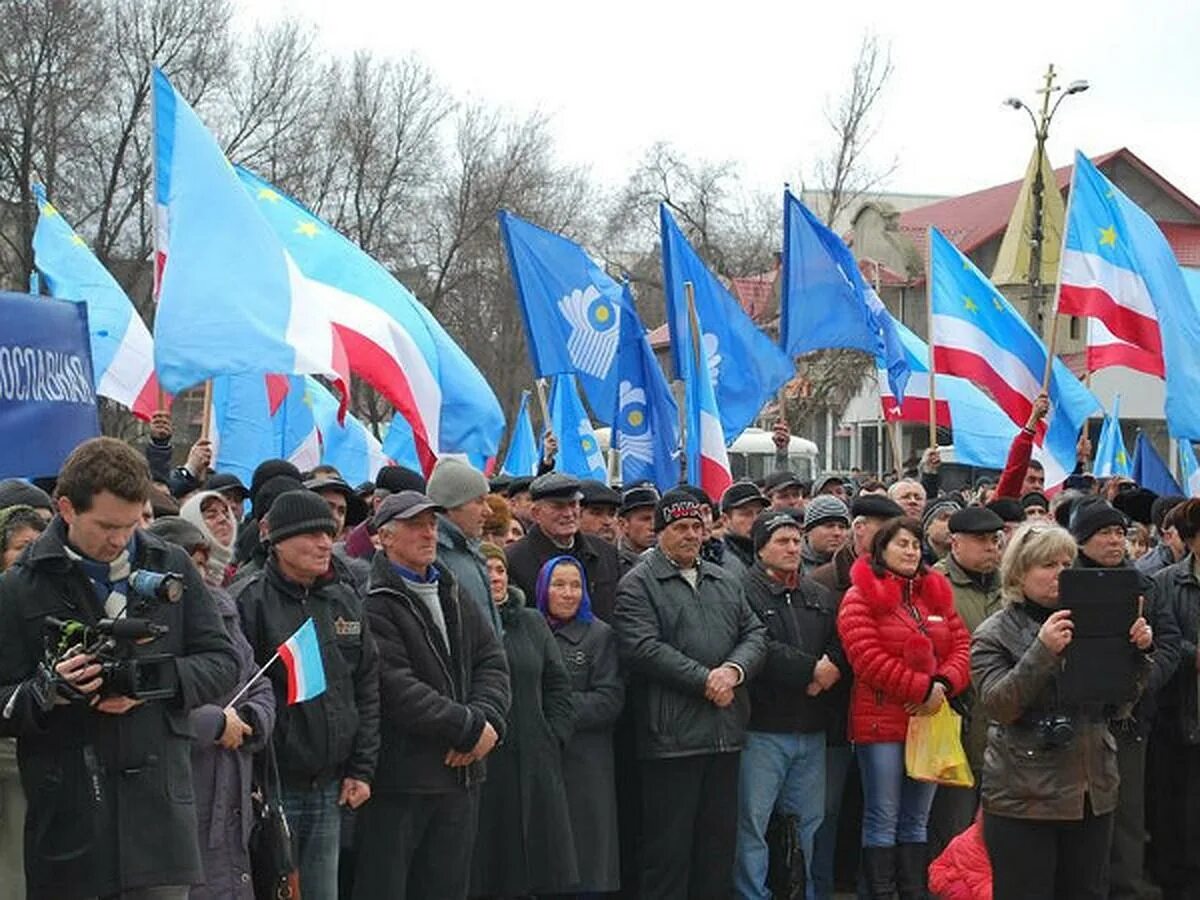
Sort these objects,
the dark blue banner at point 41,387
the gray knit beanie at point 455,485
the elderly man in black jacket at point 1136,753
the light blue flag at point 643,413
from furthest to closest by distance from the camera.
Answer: the light blue flag at point 643,413, the elderly man in black jacket at point 1136,753, the gray knit beanie at point 455,485, the dark blue banner at point 41,387

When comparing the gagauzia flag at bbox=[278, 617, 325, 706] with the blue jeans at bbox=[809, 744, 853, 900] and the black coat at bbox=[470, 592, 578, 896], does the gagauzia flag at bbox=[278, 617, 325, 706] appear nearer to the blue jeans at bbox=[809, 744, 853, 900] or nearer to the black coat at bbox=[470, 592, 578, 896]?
the black coat at bbox=[470, 592, 578, 896]

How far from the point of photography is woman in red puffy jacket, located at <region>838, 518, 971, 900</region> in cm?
773

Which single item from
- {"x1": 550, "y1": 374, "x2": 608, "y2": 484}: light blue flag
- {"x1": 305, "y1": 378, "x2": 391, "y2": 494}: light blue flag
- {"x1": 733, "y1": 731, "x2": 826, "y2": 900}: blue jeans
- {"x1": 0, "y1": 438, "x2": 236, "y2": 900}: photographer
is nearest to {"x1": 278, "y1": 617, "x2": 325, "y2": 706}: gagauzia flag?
{"x1": 0, "y1": 438, "x2": 236, "y2": 900}: photographer

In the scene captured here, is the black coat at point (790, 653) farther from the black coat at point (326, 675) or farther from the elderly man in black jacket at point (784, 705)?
the black coat at point (326, 675)

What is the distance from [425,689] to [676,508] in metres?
1.81

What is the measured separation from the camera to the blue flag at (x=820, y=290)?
12508 millimetres

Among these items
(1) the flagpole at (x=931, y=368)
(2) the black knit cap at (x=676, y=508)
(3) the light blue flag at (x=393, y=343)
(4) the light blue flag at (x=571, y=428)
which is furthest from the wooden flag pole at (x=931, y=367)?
(2) the black knit cap at (x=676, y=508)

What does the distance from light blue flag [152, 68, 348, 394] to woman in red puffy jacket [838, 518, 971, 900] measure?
9.55ft

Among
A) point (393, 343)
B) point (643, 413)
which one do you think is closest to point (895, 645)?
point (393, 343)

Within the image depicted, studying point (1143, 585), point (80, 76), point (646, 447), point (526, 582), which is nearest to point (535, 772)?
point (526, 582)

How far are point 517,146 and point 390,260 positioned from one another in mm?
5685

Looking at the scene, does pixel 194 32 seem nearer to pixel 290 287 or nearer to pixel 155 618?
pixel 290 287

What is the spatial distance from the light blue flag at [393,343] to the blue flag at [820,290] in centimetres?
296

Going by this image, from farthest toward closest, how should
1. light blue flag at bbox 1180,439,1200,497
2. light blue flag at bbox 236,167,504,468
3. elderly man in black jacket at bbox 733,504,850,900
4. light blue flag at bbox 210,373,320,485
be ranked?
light blue flag at bbox 1180,439,1200,497
light blue flag at bbox 210,373,320,485
light blue flag at bbox 236,167,504,468
elderly man in black jacket at bbox 733,504,850,900
